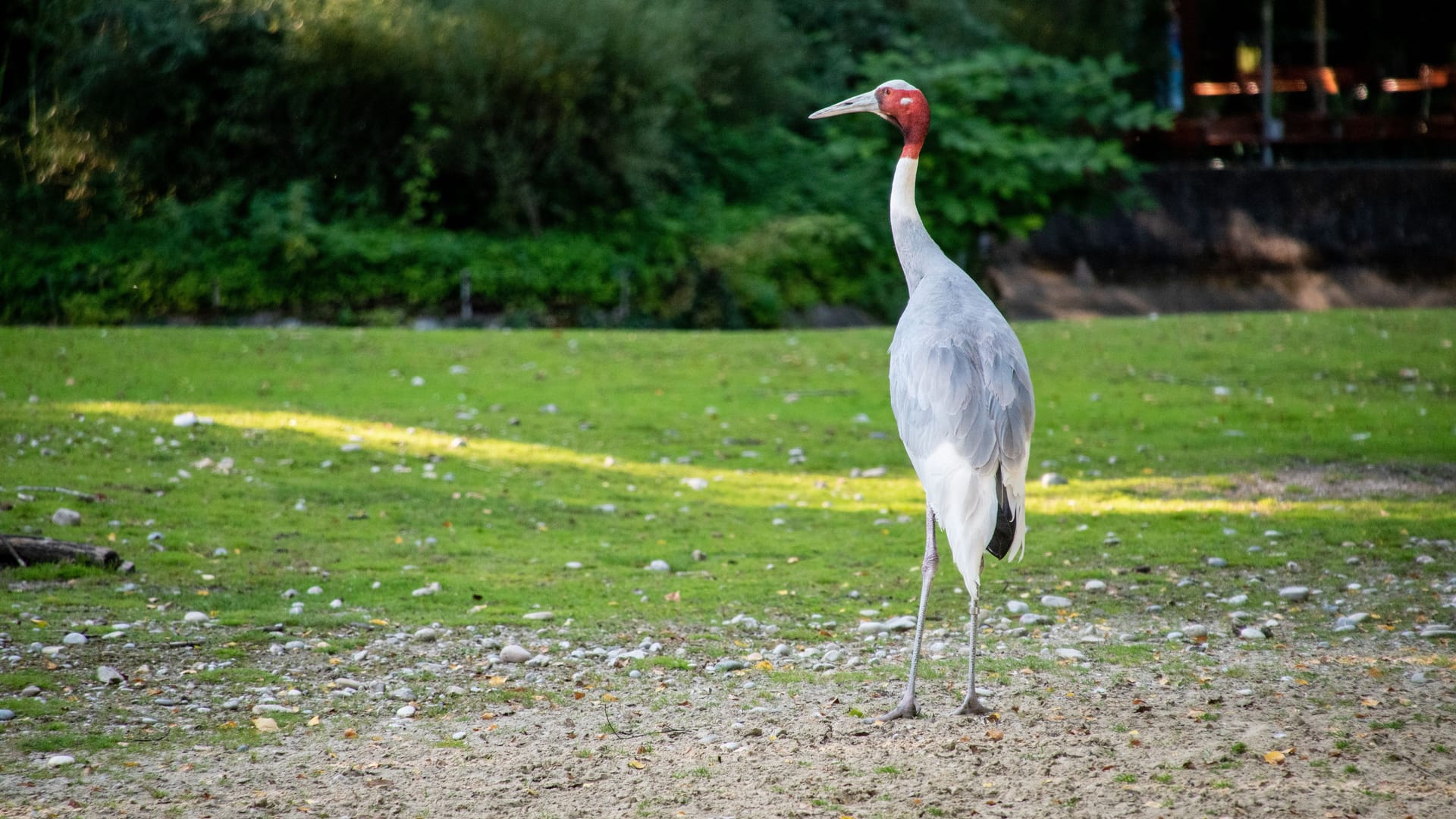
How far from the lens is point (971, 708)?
5.92m

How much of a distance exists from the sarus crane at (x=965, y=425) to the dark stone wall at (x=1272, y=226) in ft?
87.4

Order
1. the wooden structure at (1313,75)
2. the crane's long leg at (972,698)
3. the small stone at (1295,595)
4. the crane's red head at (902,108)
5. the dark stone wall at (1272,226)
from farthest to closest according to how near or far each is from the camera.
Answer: the wooden structure at (1313,75)
the dark stone wall at (1272,226)
the small stone at (1295,595)
the crane's red head at (902,108)
the crane's long leg at (972,698)

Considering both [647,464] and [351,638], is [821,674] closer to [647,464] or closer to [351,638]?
[351,638]

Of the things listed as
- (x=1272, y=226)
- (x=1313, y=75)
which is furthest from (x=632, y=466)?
(x=1313, y=75)

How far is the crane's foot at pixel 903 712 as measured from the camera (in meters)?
5.90

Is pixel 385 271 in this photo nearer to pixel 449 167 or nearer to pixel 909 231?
pixel 449 167

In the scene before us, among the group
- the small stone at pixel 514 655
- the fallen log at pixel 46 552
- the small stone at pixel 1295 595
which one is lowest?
the small stone at pixel 1295 595

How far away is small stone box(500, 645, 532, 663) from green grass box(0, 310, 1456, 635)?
2.59ft

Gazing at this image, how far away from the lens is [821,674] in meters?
6.67

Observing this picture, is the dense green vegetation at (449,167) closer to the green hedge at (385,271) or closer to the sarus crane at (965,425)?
the green hedge at (385,271)

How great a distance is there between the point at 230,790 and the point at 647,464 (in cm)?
793

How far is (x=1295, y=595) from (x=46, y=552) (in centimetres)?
775

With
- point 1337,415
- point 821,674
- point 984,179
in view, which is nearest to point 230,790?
point 821,674

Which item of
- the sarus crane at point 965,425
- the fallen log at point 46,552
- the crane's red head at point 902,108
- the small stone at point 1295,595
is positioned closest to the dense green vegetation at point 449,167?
the fallen log at point 46,552
